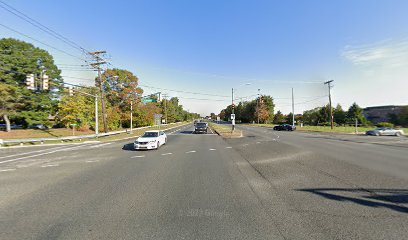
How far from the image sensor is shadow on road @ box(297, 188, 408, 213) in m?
4.80

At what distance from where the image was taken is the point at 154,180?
712 centimetres

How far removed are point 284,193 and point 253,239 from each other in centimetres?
275

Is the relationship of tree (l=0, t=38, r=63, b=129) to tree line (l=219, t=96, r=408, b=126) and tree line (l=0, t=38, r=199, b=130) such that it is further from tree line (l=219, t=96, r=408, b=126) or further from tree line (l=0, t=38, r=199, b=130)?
tree line (l=219, t=96, r=408, b=126)

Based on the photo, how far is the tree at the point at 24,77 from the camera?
30858 mm

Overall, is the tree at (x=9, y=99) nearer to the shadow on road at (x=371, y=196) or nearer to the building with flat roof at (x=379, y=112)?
the shadow on road at (x=371, y=196)

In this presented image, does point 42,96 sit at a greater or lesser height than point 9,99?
greater

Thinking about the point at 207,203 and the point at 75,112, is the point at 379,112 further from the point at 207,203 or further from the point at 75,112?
the point at 75,112

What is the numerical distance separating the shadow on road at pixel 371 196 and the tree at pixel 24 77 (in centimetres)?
3591

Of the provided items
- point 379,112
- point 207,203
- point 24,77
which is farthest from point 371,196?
point 379,112

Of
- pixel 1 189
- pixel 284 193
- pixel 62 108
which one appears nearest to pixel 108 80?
pixel 62 108

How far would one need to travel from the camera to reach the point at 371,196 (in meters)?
5.36

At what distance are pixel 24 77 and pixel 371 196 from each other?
148ft

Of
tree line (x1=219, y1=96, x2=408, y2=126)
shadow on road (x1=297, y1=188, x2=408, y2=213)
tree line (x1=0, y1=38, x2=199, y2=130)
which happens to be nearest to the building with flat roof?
tree line (x1=219, y1=96, x2=408, y2=126)

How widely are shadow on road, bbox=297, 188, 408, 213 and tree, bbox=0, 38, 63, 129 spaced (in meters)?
35.9
